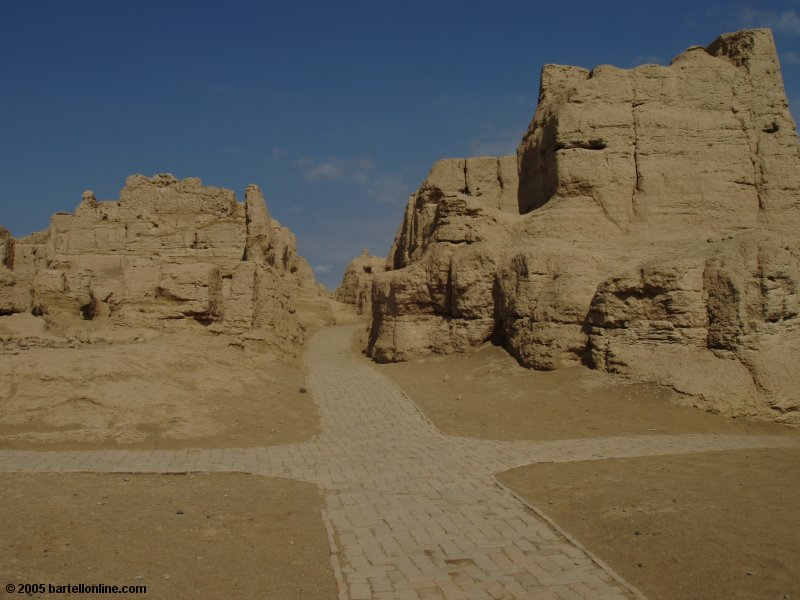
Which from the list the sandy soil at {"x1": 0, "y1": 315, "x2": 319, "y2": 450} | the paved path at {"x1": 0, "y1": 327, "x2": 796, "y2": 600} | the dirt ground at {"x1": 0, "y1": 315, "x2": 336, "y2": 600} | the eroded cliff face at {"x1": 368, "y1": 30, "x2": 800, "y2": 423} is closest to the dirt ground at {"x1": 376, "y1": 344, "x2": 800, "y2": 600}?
the paved path at {"x1": 0, "y1": 327, "x2": 796, "y2": 600}

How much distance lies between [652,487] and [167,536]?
206 inches

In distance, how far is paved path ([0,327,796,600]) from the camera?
5184mm

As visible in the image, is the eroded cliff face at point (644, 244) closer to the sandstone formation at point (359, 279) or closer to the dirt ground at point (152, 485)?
the dirt ground at point (152, 485)

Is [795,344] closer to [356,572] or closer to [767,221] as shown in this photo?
[767,221]

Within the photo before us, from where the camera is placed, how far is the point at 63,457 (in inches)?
344

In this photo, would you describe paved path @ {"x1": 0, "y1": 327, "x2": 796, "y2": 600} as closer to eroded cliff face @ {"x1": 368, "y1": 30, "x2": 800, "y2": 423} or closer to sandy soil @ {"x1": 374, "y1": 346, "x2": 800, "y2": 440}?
sandy soil @ {"x1": 374, "y1": 346, "x2": 800, "y2": 440}

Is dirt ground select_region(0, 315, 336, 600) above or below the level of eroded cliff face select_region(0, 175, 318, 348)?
below

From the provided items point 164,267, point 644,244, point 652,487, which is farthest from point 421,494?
point 164,267

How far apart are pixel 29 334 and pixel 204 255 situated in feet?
22.8

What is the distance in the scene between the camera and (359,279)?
36969 millimetres

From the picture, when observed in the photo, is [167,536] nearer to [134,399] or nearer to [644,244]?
[134,399]

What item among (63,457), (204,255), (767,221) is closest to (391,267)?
(204,255)

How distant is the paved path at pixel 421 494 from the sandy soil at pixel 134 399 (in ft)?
1.97

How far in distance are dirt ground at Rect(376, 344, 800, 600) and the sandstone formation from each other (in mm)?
21425
